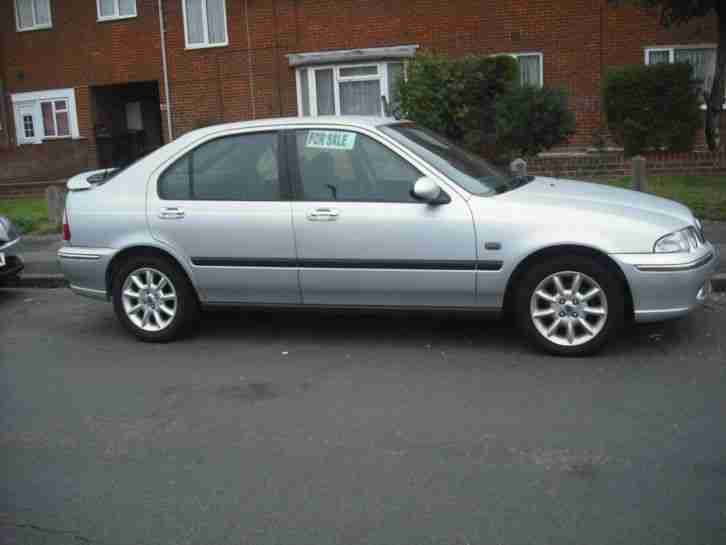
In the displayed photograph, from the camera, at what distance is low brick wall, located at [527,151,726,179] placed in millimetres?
12695

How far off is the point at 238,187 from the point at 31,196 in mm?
13146

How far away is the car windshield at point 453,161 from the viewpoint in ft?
20.7

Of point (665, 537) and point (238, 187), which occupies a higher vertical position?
point (238, 187)

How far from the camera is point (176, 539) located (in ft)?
12.1

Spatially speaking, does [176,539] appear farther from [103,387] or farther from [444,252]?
[444,252]

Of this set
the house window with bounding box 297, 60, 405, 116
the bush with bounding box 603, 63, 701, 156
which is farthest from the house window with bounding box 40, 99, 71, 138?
the bush with bounding box 603, 63, 701, 156

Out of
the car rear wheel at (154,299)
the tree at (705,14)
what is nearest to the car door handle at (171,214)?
the car rear wheel at (154,299)

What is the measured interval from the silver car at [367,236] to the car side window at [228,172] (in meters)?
0.01

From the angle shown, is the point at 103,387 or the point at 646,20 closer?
the point at 103,387

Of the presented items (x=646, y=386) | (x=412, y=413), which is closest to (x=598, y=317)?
(x=646, y=386)

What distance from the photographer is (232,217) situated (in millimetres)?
6445

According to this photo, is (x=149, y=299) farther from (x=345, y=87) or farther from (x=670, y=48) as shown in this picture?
(x=670, y=48)

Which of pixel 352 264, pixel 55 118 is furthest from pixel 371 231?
pixel 55 118

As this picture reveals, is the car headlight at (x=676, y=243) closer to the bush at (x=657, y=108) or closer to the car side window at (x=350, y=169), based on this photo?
the car side window at (x=350, y=169)
